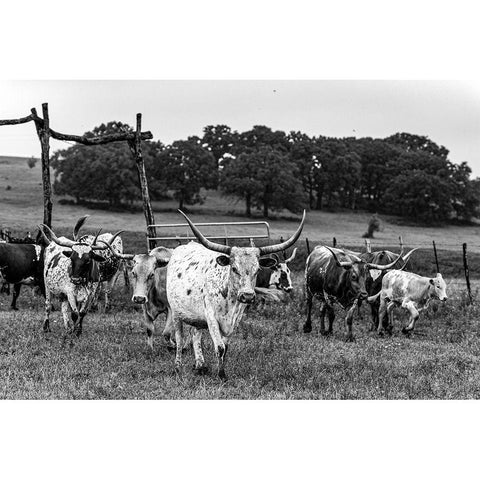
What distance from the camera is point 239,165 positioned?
21906 millimetres

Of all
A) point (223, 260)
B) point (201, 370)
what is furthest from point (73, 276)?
point (223, 260)

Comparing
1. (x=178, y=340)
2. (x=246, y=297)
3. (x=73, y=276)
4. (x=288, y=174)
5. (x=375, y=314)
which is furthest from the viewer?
(x=288, y=174)

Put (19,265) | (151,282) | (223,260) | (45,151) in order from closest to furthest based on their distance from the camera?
(223,260), (151,282), (45,151), (19,265)

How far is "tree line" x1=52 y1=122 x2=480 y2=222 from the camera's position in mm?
16156

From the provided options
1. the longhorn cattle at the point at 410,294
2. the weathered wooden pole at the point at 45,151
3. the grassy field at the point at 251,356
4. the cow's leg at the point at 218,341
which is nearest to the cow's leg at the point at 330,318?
the grassy field at the point at 251,356

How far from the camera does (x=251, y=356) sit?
9.08m

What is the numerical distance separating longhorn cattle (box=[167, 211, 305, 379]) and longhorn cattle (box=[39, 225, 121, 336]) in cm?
235

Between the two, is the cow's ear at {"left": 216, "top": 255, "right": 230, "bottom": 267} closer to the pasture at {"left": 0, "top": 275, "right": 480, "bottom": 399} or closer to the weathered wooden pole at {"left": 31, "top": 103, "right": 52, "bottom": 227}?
the pasture at {"left": 0, "top": 275, "right": 480, "bottom": 399}

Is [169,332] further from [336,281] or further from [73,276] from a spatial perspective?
[336,281]

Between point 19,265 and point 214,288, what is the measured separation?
→ 27.9 ft

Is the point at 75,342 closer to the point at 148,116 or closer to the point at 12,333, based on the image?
the point at 12,333

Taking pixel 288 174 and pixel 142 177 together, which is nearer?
pixel 142 177

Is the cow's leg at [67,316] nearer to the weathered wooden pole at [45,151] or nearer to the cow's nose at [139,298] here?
the cow's nose at [139,298]
